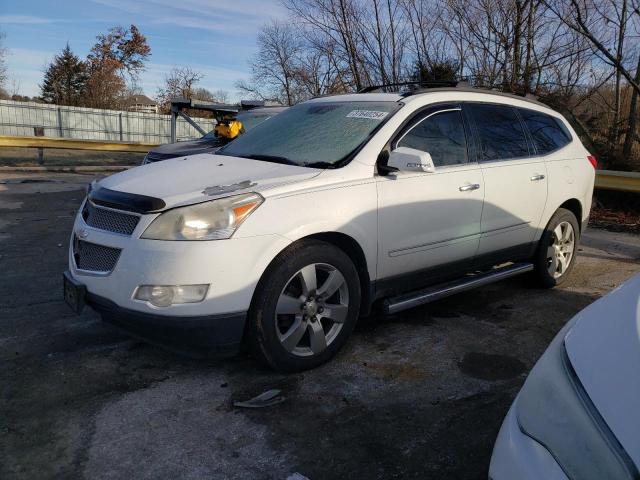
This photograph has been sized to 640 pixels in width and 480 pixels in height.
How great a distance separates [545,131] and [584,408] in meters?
4.14

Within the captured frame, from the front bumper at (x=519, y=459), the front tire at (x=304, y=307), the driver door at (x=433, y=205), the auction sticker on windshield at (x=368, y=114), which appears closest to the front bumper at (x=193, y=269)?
the front tire at (x=304, y=307)

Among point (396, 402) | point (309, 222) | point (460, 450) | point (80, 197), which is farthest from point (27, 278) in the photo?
point (80, 197)

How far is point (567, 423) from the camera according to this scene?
142cm

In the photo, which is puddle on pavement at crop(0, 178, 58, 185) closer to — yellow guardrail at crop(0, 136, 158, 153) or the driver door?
yellow guardrail at crop(0, 136, 158, 153)

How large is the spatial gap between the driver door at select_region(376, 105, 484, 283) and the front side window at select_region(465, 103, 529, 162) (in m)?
0.18

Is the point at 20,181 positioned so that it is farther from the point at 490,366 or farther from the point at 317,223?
the point at 490,366

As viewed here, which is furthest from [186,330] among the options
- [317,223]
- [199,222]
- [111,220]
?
[317,223]

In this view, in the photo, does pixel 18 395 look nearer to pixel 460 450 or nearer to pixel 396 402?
pixel 396 402

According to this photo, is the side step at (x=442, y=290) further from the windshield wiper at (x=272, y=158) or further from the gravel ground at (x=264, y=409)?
the windshield wiper at (x=272, y=158)

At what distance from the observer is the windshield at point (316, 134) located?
368 centimetres

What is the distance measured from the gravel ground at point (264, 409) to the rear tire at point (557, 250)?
1.41 feet

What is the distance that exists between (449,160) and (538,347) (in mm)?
1473

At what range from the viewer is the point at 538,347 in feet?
12.5

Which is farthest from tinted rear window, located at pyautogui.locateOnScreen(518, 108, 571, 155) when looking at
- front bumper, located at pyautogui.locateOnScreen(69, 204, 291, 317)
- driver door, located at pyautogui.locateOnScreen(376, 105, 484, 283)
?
front bumper, located at pyautogui.locateOnScreen(69, 204, 291, 317)
